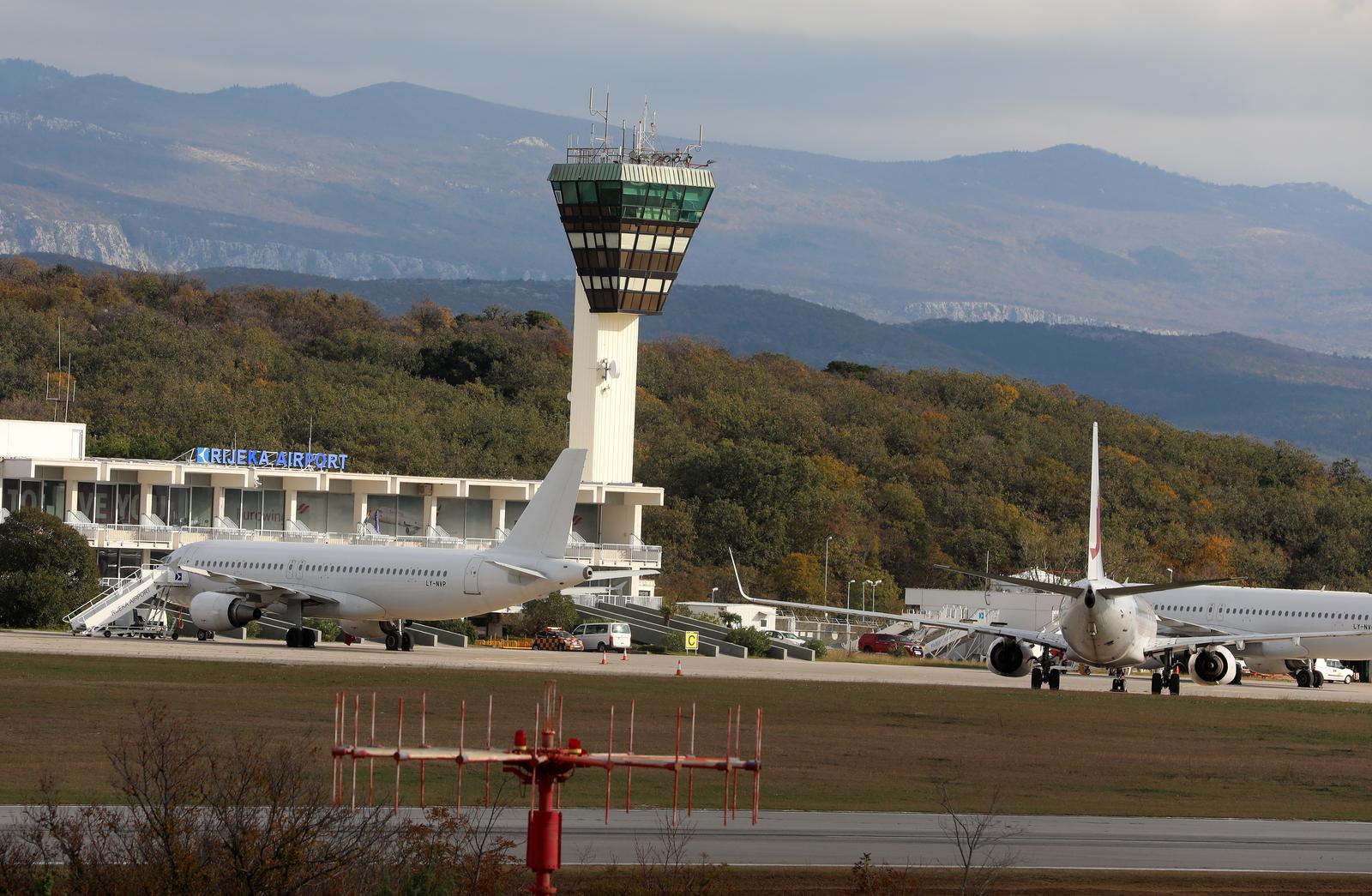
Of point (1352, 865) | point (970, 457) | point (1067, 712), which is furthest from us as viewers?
point (970, 457)

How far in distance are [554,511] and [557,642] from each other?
59.5 ft

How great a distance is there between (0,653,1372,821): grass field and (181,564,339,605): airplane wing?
39.1ft

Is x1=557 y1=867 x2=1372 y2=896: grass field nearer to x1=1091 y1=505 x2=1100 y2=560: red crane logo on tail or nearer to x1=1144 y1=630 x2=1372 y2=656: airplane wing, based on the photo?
x1=1091 y1=505 x2=1100 y2=560: red crane logo on tail

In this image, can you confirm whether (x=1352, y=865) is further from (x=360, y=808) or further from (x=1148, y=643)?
(x=1148, y=643)

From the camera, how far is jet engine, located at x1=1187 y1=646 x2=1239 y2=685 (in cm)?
5359

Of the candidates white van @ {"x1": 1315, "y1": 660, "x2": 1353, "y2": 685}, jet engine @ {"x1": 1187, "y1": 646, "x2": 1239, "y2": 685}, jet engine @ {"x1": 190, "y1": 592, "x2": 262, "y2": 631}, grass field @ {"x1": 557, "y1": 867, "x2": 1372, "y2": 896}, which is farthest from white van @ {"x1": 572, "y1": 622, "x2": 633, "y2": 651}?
grass field @ {"x1": 557, "y1": 867, "x2": 1372, "y2": 896}

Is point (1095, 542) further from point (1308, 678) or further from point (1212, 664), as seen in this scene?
point (1308, 678)

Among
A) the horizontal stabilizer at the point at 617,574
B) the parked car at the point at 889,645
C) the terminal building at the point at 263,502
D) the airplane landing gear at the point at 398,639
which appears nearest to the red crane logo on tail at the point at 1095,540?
the airplane landing gear at the point at 398,639

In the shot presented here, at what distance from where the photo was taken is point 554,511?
5909 centimetres

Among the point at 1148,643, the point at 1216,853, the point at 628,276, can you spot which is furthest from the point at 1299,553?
the point at 1216,853

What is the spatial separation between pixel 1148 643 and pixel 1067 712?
6937 mm

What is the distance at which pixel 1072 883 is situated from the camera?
818 inches

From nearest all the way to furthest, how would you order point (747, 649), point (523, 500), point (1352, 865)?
point (1352, 865) < point (747, 649) < point (523, 500)

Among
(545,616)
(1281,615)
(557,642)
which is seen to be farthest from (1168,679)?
(545,616)
